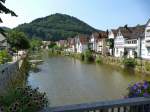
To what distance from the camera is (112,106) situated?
186 inches

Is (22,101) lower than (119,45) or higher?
higher

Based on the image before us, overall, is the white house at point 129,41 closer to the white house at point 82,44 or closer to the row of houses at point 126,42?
the row of houses at point 126,42

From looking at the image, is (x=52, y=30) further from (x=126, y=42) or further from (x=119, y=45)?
(x=126, y=42)

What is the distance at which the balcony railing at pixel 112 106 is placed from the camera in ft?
14.7

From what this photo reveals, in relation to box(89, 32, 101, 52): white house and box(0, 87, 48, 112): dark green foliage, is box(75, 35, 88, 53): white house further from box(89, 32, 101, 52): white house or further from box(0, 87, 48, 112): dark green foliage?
box(0, 87, 48, 112): dark green foliage

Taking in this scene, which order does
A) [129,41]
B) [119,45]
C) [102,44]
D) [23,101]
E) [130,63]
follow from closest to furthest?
[23,101], [130,63], [129,41], [119,45], [102,44]

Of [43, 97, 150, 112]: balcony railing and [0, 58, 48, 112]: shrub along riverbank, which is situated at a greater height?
[0, 58, 48, 112]: shrub along riverbank

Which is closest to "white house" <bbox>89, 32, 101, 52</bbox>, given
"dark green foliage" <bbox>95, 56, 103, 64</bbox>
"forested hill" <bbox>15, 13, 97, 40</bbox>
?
"dark green foliage" <bbox>95, 56, 103, 64</bbox>

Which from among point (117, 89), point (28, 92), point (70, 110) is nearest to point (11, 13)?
point (28, 92)

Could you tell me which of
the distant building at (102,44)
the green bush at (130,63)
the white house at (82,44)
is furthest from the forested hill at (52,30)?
the green bush at (130,63)

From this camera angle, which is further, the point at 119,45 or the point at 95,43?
the point at 95,43

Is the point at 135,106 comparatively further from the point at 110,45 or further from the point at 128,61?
the point at 110,45

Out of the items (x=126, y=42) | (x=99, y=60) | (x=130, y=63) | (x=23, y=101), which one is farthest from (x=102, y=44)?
(x=23, y=101)

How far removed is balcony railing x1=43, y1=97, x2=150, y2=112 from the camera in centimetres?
449
